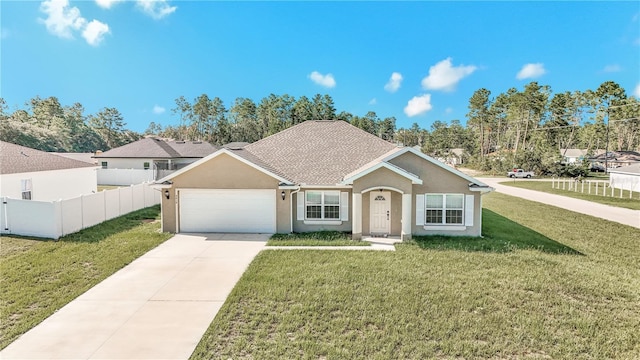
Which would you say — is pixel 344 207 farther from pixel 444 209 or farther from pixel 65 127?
pixel 65 127

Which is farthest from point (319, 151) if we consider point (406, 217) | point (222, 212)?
point (406, 217)

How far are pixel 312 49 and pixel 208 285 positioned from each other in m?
25.4

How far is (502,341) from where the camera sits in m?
6.50

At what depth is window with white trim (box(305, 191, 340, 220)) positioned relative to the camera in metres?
15.2

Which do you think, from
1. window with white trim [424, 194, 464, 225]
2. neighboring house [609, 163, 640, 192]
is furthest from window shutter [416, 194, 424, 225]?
neighboring house [609, 163, 640, 192]

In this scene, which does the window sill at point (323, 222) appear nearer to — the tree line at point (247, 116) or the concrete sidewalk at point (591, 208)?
the concrete sidewalk at point (591, 208)

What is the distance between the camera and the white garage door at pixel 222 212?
15141mm

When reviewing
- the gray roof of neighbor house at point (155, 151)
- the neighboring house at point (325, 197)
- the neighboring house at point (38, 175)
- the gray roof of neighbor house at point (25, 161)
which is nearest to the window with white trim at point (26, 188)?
the neighboring house at point (38, 175)

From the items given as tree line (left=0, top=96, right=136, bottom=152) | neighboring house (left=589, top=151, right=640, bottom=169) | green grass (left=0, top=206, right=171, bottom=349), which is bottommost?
green grass (left=0, top=206, right=171, bottom=349)

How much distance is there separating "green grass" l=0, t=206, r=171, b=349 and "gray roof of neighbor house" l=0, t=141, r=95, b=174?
601 cm

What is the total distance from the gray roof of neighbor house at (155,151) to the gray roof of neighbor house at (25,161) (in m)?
13.7

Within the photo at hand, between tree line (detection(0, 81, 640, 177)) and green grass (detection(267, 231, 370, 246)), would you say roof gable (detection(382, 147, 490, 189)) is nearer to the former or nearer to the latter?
green grass (detection(267, 231, 370, 246))

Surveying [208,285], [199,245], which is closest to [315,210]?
[199,245]

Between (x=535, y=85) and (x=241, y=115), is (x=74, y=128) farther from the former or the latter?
(x=535, y=85)
